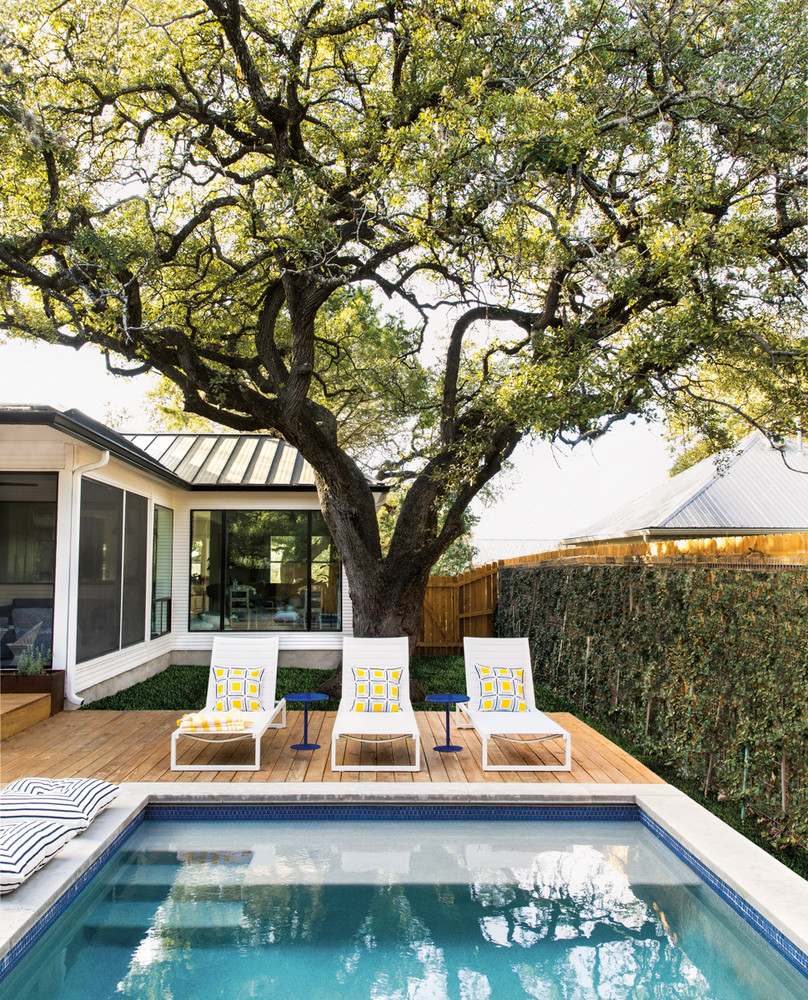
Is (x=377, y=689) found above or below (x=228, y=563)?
below

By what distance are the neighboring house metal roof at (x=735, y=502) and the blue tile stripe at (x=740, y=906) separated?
36.5 ft

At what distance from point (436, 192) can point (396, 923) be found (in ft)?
20.7

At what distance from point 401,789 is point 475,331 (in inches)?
255

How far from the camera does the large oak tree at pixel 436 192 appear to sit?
6840 mm

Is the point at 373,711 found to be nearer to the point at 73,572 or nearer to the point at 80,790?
the point at 80,790

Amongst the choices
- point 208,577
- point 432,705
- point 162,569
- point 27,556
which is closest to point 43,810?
point 27,556

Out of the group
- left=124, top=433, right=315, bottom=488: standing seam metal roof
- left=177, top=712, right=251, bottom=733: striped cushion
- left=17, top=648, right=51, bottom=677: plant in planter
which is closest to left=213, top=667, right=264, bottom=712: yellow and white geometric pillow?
left=177, top=712, right=251, bottom=733: striped cushion

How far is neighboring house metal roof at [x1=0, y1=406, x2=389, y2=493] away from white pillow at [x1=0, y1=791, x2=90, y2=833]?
461cm

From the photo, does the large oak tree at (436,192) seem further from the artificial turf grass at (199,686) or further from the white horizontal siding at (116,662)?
the white horizontal siding at (116,662)

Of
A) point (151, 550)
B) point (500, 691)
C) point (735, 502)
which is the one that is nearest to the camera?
point (500, 691)

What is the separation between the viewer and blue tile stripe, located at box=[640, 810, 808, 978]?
356 cm

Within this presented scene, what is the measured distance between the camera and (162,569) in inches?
489

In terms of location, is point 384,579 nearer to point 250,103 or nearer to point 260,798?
point 260,798

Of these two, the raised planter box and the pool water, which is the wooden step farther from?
the pool water
